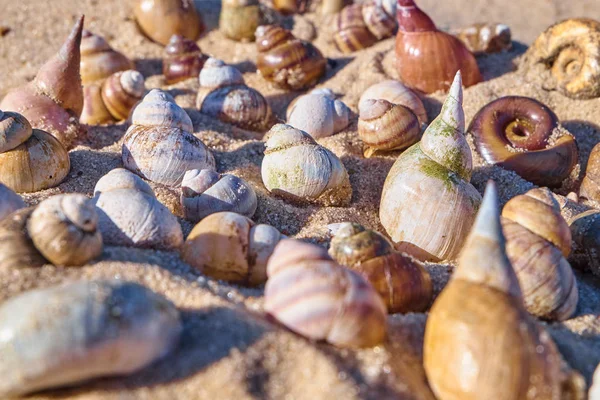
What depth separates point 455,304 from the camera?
192 cm

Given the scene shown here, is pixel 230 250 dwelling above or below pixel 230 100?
above

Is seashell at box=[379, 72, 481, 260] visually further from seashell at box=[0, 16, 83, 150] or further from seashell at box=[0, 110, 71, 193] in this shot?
seashell at box=[0, 16, 83, 150]

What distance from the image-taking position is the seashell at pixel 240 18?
5.99m

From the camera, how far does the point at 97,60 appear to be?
16.7 feet

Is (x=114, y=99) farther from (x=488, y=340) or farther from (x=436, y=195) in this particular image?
(x=488, y=340)

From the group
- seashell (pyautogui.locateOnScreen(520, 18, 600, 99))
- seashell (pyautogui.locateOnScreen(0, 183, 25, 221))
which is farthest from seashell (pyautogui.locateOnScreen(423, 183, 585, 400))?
seashell (pyautogui.locateOnScreen(520, 18, 600, 99))

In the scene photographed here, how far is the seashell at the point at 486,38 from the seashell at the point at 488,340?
384 centimetres

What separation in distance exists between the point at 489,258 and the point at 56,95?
10.6ft

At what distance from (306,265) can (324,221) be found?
140 centimetres

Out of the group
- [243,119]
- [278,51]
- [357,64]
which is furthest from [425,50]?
[243,119]

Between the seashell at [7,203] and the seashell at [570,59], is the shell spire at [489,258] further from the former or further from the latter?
the seashell at [570,59]

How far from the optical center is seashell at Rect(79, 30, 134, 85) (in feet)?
16.6

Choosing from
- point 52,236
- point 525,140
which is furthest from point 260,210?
point 525,140

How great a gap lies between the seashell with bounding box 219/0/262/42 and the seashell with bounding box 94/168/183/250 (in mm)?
3725
